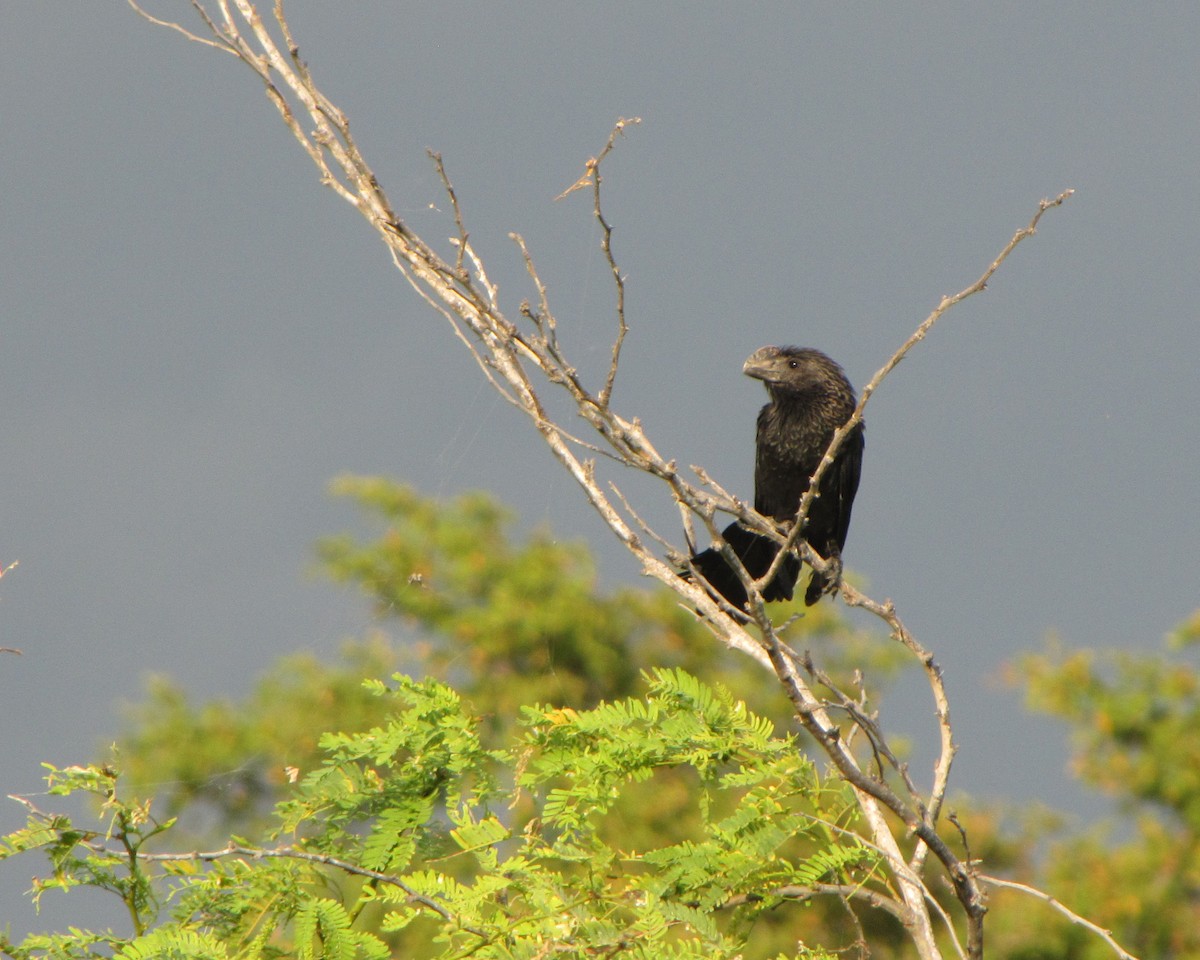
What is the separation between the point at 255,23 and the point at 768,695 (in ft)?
28.1

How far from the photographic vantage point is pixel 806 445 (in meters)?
6.01

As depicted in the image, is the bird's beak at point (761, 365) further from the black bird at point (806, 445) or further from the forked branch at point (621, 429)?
the forked branch at point (621, 429)

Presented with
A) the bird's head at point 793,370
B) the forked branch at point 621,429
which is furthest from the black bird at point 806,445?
the forked branch at point 621,429

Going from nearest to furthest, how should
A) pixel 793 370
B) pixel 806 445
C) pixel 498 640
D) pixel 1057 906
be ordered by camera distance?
1. pixel 1057 906
2. pixel 806 445
3. pixel 793 370
4. pixel 498 640

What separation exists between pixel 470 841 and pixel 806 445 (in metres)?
3.51

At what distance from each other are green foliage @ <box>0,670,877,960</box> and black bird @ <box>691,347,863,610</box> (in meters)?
2.69

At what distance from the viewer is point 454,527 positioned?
11.9 meters

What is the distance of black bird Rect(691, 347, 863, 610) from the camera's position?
5.97 m

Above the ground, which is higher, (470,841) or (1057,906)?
(470,841)

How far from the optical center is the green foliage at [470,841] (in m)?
2.65

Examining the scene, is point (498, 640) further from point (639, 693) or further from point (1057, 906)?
point (1057, 906)

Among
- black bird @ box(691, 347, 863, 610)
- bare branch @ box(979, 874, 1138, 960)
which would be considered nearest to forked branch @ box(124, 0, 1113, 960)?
bare branch @ box(979, 874, 1138, 960)

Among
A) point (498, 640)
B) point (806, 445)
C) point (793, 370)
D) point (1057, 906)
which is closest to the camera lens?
point (1057, 906)

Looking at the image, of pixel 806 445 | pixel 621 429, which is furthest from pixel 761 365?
pixel 621 429
